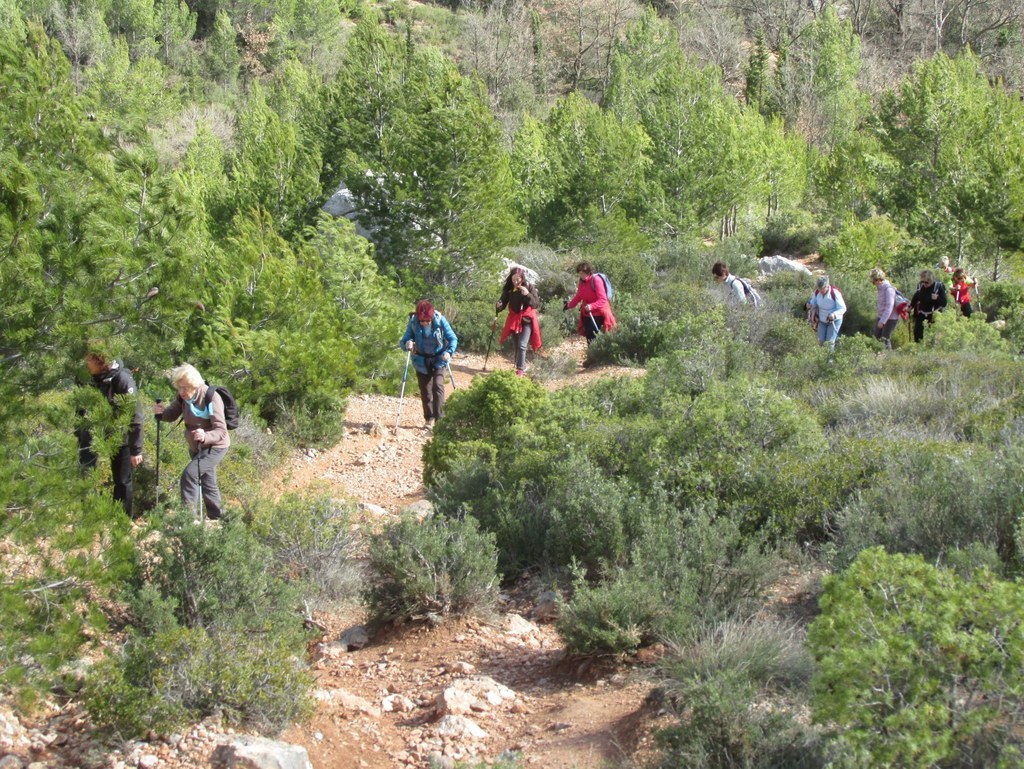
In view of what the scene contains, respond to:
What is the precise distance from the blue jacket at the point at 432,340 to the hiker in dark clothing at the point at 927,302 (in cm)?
642

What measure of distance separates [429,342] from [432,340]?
42 mm

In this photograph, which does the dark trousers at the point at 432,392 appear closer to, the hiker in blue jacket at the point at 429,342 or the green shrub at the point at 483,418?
the hiker in blue jacket at the point at 429,342

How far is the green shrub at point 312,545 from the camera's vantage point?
265 inches

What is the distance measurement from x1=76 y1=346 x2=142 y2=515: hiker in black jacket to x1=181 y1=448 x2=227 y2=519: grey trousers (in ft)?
1.49

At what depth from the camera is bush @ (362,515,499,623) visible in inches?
238

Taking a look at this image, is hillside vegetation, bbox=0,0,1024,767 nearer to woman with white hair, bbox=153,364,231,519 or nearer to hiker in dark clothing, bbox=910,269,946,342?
woman with white hair, bbox=153,364,231,519

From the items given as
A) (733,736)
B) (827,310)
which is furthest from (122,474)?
(827,310)

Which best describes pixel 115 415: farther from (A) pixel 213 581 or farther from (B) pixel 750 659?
(B) pixel 750 659

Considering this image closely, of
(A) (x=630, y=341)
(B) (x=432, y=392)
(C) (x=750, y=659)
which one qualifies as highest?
(C) (x=750, y=659)

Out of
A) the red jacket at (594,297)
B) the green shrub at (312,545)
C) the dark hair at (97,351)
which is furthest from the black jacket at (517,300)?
the dark hair at (97,351)

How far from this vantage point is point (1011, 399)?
8180 mm

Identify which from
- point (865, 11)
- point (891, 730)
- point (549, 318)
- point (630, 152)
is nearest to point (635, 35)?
point (865, 11)

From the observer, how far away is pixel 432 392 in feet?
36.9

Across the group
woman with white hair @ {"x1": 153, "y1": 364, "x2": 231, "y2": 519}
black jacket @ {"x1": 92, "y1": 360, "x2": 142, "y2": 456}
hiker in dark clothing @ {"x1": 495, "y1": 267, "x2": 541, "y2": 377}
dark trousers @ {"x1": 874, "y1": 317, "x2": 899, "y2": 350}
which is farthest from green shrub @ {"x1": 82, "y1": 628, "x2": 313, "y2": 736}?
dark trousers @ {"x1": 874, "y1": 317, "x2": 899, "y2": 350}
